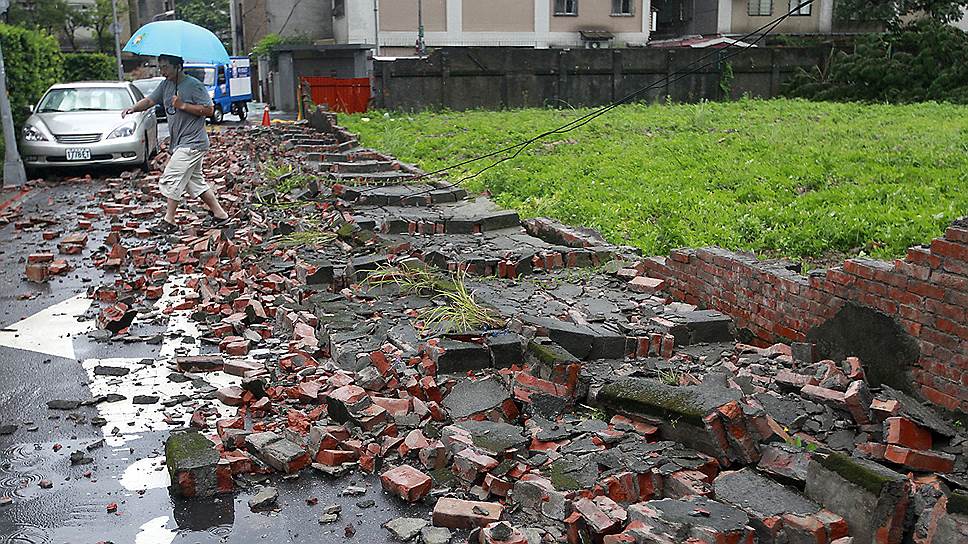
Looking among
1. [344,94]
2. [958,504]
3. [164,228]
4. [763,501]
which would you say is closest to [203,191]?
[164,228]

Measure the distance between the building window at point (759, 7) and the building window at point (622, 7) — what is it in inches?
230

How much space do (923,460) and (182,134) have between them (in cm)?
909

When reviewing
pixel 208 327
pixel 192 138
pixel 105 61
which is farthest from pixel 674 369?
pixel 105 61

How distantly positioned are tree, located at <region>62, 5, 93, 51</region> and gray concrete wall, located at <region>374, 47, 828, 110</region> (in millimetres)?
35994

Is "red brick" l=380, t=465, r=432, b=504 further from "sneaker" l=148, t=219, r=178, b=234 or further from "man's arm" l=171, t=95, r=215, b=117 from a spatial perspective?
"man's arm" l=171, t=95, r=215, b=117

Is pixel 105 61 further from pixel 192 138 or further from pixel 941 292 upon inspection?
pixel 941 292

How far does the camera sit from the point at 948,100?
22.5 meters

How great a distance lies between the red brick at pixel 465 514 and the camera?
384 centimetres

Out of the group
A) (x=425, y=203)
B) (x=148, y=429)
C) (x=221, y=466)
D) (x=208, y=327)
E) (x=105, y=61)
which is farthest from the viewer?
(x=105, y=61)

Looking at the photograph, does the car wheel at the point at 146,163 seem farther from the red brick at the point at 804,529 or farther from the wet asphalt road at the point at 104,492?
the red brick at the point at 804,529

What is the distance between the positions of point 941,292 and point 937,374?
0.43 meters

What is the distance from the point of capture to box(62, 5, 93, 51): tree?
5303 cm

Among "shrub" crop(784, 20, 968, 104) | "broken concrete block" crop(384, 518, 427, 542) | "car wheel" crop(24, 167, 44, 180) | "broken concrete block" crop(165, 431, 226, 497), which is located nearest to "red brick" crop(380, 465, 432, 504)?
"broken concrete block" crop(384, 518, 427, 542)

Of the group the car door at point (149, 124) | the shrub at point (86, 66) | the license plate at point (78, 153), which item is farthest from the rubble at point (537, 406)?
the shrub at point (86, 66)
